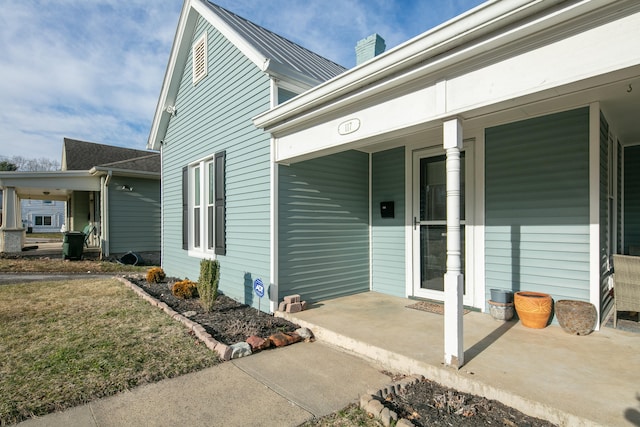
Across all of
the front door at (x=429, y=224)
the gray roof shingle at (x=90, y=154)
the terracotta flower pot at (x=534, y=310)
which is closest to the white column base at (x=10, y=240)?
the gray roof shingle at (x=90, y=154)

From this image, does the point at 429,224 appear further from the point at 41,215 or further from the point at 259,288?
the point at 41,215

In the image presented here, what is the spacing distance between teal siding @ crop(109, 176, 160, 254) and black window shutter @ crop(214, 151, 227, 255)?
6889 millimetres

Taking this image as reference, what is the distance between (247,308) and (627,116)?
568 cm

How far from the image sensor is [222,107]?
6109 mm

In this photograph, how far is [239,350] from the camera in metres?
3.42

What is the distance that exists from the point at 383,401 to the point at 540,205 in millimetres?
3000

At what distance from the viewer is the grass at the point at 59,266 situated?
30.1ft

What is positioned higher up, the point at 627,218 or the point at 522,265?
the point at 627,218

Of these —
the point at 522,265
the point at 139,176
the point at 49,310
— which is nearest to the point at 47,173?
the point at 139,176

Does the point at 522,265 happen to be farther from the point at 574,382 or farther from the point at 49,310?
the point at 49,310

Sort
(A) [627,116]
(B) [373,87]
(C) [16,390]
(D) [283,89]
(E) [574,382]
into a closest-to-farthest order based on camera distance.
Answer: (E) [574,382] < (C) [16,390] < (B) [373,87] < (A) [627,116] < (D) [283,89]

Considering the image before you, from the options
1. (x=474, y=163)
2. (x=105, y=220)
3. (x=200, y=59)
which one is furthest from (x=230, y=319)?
(x=105, y=220)

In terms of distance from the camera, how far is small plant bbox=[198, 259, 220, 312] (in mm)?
4906

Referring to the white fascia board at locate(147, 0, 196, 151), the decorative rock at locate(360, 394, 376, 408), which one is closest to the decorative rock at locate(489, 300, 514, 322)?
the decorative rock at locate(360, 394, 376, 408)
